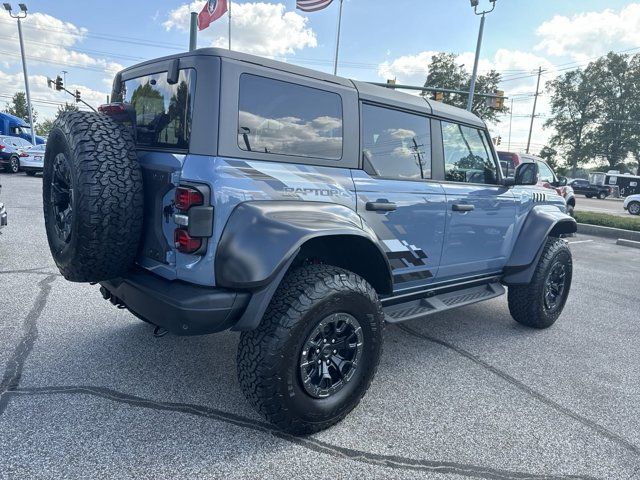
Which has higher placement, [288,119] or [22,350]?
[288,119]

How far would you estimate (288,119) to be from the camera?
256cm

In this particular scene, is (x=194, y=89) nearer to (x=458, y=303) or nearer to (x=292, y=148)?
(x=292, y=148)

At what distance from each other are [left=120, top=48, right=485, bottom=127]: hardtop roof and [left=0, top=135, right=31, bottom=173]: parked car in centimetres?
1782

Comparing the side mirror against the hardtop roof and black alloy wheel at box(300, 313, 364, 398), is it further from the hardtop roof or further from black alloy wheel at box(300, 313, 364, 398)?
black alloy wheel at box(300, 313, 364, 398)

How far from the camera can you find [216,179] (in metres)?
2.17

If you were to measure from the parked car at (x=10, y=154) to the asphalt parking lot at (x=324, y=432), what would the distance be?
16158mm

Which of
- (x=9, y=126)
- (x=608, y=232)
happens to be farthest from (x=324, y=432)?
(x=9, y=126)

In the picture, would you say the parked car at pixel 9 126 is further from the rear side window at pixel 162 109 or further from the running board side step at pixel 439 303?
the running board side step at pixel 439 303

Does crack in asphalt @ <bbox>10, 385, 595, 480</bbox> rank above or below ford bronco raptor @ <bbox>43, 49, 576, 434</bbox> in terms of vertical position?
below

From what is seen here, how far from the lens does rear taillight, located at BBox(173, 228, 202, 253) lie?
221 cm

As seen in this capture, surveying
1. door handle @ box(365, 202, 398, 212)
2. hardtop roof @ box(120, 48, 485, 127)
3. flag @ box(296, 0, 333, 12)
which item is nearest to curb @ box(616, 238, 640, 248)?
hardtop roof @ box(120, 48, 485, 127)

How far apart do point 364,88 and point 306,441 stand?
225 cm

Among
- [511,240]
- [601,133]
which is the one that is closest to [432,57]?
[601,133]

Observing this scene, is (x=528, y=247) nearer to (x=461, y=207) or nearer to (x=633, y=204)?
(x=461, y=207)
